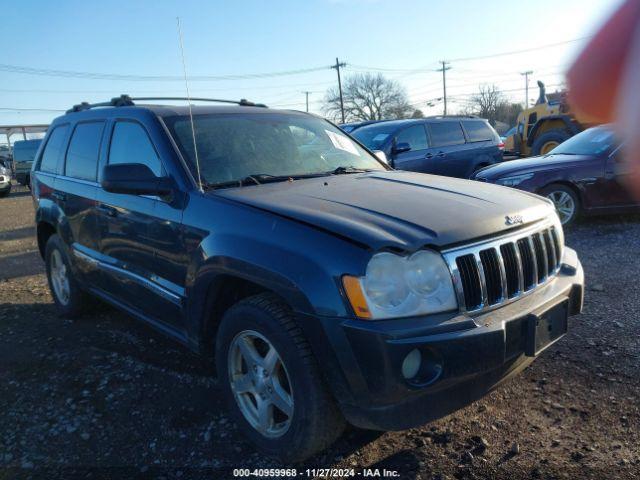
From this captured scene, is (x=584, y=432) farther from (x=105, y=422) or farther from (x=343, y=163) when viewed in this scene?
(x=105, y=422)

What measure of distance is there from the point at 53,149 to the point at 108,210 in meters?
1.72

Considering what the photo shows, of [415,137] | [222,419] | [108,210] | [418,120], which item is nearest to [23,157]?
[418,120]

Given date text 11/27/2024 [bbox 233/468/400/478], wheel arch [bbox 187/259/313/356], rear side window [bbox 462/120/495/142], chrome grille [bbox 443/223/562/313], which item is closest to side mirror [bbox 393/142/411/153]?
rear side window [bbox 462/120/495/142]

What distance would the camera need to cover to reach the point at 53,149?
15.9 feet

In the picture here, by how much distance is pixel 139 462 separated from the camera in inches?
105

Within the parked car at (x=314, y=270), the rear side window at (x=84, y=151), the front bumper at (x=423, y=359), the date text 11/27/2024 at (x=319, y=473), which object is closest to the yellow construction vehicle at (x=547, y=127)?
the parked car at (x=314, y=270)

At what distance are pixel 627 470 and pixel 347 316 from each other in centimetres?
154

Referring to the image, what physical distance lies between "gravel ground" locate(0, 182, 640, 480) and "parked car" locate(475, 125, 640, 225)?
123 inches

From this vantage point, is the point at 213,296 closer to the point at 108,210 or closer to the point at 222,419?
the point at 222,419

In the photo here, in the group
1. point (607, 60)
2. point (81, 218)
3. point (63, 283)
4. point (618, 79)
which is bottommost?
point (63, 283)

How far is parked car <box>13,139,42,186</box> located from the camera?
24862 mm

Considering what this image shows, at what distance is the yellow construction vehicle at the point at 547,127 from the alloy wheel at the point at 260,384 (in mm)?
9742

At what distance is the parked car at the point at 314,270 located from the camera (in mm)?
2104

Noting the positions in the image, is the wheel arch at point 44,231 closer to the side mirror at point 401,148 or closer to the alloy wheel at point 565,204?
the side mirror at point 401,148
